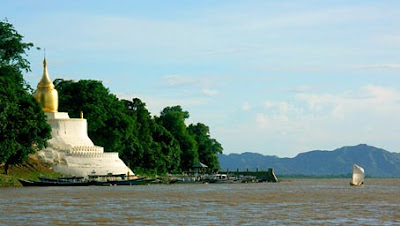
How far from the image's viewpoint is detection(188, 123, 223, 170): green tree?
168 meters

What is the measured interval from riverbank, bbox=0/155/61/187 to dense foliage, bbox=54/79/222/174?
1552 centimetres

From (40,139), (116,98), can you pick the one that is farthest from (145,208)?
(116,98)

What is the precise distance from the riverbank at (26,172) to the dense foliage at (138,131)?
611 inches

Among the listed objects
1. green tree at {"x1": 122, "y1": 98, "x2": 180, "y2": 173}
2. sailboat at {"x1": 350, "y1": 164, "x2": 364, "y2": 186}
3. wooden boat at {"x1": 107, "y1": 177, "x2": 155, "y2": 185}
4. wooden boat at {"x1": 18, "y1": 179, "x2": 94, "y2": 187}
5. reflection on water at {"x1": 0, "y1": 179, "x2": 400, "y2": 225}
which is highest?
green tree at {"x1": 122, "y1": 98, "x2": 180, "y2": 173}

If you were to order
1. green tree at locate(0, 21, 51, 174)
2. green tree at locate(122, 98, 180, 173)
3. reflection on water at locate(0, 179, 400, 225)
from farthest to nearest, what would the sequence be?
green tree at locate(122, 98, 180, 173)
green tree at locate(0, 21, 51, 174)
reflection on water at locate(0, 179, 400, 225)

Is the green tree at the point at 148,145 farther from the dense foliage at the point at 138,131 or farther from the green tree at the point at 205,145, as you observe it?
the green tree at the point at 205,145

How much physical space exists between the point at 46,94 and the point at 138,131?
24.3m

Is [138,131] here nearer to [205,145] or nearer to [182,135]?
[182,135]

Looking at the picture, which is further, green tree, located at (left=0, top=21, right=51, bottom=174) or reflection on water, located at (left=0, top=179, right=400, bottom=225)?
green tree, located at (left=0, top=21, right=51, bottom=174)

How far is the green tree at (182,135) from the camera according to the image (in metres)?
157

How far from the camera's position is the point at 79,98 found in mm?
125938

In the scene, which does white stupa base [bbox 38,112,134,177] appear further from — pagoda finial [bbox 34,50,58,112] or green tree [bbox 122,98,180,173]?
green tree [bbox 122,98,180,173]

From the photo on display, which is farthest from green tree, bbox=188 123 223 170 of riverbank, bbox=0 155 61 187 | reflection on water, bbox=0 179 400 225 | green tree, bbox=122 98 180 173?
reflection on water, bbox=0 179 400 225

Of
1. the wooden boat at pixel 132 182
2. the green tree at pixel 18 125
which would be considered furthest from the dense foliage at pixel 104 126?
the wooden boat at pixel 132 182
